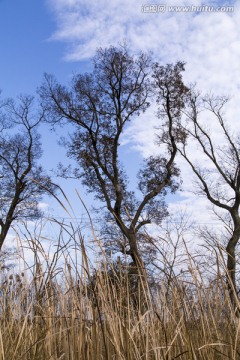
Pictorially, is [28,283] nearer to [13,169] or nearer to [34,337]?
[34,337]

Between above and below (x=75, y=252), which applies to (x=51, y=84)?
above

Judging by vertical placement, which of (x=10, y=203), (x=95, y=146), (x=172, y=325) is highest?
(x=95, y=146)

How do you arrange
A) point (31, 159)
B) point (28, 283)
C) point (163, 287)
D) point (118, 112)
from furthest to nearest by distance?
point (31, 159) → point (118, 112) → point (28, 283) → point (163, 287)

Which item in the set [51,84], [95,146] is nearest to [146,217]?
[95,146]

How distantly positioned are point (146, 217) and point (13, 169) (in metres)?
6.49

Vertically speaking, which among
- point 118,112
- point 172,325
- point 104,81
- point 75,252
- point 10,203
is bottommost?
point 172,325

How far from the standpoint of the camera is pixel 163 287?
3.14m

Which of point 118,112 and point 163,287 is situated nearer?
point 163,287

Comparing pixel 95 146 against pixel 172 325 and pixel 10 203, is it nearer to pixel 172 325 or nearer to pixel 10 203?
pixel 10 203

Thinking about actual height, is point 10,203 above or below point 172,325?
above

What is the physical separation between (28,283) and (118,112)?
1664cm

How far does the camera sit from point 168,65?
792 inches

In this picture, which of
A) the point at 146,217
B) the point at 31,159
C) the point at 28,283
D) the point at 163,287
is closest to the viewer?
the point at 163,287

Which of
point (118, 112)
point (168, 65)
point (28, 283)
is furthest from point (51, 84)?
point (28, 283)
